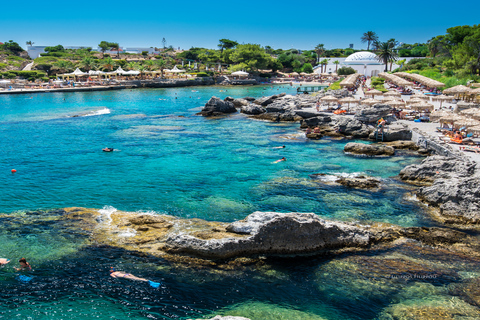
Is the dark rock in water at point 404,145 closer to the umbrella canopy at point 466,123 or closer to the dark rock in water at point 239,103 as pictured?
the umbrella canopy at point 466,123

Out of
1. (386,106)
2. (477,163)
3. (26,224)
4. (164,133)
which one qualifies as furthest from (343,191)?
(164,133)

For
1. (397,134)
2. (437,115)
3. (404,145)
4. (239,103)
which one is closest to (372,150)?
(404,145)

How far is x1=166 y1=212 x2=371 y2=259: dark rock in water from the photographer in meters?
15.1

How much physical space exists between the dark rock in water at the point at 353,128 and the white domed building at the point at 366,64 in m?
86.6

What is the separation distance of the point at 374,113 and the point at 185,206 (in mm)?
28767

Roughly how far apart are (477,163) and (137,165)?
25.5 m

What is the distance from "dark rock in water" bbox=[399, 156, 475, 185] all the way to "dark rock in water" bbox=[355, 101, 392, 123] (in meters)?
16.5

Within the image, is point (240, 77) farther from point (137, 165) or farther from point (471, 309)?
point (471, 309)

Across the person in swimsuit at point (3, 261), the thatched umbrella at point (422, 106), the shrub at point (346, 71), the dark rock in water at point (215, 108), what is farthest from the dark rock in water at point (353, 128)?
the shrub at point (346, 71)

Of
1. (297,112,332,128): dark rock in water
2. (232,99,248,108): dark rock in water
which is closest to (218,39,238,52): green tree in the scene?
(232,99,248,108): dark rock in water

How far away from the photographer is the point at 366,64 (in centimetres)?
12312

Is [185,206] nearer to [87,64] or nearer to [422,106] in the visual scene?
[422,106]

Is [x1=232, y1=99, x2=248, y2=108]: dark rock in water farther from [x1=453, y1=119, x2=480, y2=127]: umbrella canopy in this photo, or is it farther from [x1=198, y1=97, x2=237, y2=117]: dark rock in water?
[x1=453, y1=119, x2=480, y2=127]: umbrella canopy

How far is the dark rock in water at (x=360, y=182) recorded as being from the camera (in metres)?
23.6
